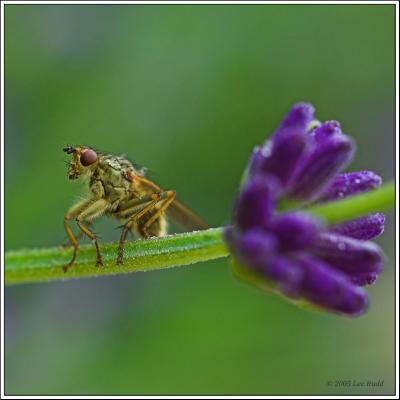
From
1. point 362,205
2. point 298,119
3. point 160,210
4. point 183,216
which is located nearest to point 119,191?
point 160,210

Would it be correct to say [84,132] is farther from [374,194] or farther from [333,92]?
[374,194]

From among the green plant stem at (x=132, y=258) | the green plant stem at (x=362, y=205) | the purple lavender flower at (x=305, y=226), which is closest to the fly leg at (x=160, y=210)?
the green plant stem at (x=132, y=258)

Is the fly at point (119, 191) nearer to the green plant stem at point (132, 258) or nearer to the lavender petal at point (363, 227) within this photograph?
the green plant stem at point (132, 258)

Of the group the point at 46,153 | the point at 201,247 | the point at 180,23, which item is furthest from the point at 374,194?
the point at 180,23

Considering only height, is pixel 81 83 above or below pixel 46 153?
above

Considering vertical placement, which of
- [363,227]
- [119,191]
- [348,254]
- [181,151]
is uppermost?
[181,151]

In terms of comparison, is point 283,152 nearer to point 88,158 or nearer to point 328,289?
point 328,289
